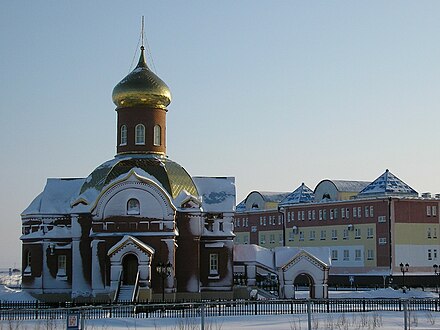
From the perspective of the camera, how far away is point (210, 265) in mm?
51344

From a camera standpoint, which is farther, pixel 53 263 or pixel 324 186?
pixel 324 186

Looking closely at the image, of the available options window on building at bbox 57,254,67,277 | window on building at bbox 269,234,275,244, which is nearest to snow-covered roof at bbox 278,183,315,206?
window on building at bbox 269,234,275,244

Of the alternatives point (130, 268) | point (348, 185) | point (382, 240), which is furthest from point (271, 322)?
point (348, 185)

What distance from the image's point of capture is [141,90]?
52031 millimetres

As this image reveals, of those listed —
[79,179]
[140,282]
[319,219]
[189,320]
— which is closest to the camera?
[189,320]

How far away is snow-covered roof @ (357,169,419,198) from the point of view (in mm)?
73688

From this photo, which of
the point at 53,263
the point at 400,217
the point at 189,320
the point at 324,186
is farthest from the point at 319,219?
the point at 189,320

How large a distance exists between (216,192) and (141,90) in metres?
7.32

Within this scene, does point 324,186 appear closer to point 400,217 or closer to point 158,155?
point 400,217

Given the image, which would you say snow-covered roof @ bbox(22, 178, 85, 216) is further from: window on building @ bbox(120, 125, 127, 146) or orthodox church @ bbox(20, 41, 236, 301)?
window on building @ bbox(120, 125, 127, 146)

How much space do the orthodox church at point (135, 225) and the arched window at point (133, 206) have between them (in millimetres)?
53

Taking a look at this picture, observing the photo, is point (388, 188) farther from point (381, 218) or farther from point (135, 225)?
point (135, 225)

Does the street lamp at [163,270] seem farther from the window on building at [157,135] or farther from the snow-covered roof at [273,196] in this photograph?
the snow-covered roof at [273,196]

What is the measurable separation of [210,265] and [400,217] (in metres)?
25.5
